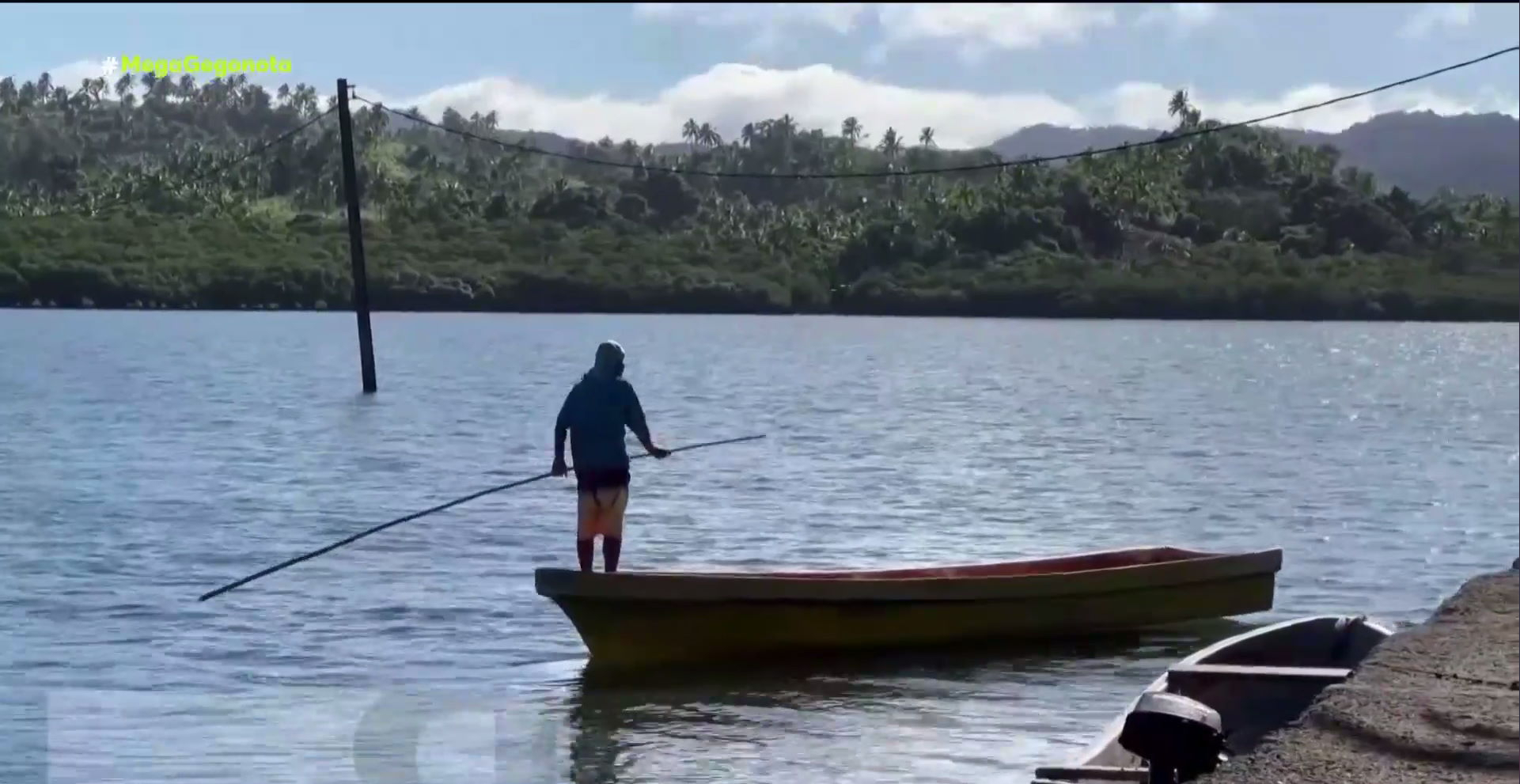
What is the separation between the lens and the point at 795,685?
14820 mm

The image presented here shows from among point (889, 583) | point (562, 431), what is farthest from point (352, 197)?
point (562, 431)

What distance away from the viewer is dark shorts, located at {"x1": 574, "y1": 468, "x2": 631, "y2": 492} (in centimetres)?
1430

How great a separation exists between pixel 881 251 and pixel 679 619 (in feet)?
395

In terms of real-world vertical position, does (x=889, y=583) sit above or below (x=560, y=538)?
above

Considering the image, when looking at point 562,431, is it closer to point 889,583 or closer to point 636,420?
point 636,420

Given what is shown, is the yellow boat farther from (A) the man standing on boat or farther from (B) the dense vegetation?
(B) the dense vegetation

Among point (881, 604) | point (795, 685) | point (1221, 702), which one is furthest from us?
point (881, 604)

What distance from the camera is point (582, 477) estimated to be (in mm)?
14383

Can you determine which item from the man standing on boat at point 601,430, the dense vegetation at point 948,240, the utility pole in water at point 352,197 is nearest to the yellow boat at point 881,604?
the man standing on boat at point 601,430

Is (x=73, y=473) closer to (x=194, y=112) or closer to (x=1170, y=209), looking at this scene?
(x=194, y=112)

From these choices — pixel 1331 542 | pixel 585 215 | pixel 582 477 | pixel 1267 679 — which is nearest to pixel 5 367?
pixel 582 477

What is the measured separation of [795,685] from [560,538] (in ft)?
35.4

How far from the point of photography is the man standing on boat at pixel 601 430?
14.1 m

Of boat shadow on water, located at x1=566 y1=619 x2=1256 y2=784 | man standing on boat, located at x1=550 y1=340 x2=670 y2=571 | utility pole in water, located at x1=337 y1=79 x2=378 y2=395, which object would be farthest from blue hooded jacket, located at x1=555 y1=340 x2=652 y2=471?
utility pole in water, located at x1=337 y1=79 x2=378 y2=395
